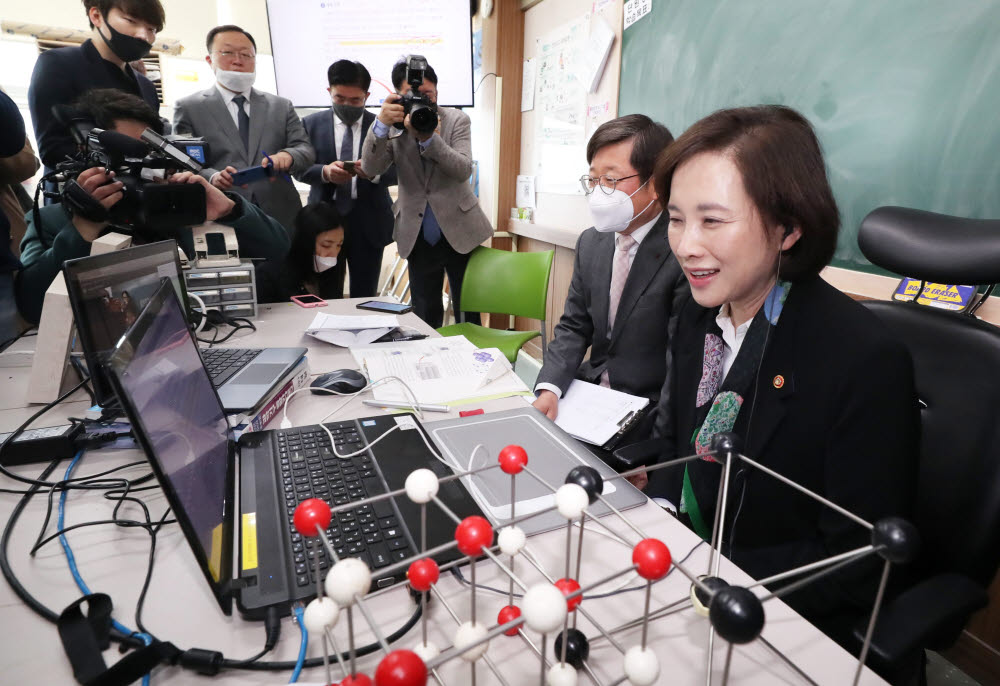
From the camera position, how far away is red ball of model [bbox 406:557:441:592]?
370 millimetres

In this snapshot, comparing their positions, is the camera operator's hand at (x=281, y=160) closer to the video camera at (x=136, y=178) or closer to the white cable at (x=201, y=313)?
the video camera at (x=136, y=178)

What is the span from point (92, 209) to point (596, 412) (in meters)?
1.32

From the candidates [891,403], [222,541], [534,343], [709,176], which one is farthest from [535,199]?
[222,541]

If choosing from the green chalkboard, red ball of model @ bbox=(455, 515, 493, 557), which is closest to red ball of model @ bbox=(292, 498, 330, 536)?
red ball of model @ bbox=(455, 515, 493, 557)

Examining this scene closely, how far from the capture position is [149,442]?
48 centimetres

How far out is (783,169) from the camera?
2.80 feet

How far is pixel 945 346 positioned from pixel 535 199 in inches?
100

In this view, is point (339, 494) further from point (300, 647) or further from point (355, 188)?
point (355, 188)

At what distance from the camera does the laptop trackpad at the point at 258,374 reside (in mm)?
1025

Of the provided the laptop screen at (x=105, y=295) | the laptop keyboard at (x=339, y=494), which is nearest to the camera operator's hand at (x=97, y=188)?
the laptop screen at (x=105, y=295)

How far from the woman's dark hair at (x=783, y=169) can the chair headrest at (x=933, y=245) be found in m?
0.07

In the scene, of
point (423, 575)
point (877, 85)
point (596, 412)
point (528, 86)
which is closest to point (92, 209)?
point (596, 412)

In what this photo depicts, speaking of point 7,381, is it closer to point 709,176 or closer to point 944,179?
point 709,176

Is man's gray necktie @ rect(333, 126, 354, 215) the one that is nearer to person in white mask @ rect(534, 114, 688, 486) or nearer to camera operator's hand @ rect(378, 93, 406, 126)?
camera operator's hand @ rect(378, 93, 406, 126)
